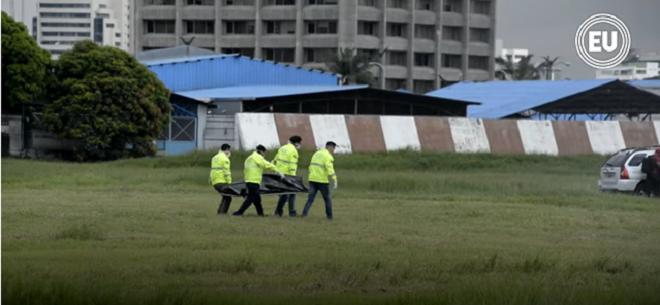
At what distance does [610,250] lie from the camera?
1090 centimetres

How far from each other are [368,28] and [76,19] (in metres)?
2.87

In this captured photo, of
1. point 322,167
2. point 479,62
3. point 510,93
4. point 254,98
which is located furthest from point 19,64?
point 254,98

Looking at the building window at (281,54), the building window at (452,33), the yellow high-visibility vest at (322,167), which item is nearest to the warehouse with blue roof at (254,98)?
the yellow high-visibility vest at (322,167)

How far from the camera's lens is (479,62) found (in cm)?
1097

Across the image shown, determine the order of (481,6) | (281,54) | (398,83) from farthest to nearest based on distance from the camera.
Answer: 1. (398,83)
2. (281,54)
3. (481,6)

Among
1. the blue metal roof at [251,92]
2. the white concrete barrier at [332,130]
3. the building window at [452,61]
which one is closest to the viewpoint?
the building window at [452,61]

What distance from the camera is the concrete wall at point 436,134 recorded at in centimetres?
1656

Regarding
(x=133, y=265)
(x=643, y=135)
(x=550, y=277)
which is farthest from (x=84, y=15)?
(x=643, y=135)

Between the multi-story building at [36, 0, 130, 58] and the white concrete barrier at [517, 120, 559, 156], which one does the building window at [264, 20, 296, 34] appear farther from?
the white concrete barrier at [517, 120, 559, 156]

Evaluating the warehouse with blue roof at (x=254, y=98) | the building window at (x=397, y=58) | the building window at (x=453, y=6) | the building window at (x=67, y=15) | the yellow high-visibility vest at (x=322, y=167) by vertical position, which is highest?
the building window at (x=453, y=6)

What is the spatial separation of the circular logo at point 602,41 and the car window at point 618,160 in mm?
6485

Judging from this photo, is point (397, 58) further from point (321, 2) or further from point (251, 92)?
point (251, 92)

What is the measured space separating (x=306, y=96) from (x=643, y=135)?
673cm

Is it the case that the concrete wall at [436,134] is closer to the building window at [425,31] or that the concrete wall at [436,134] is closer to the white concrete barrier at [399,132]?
the white concrete barrier at [399,132]
